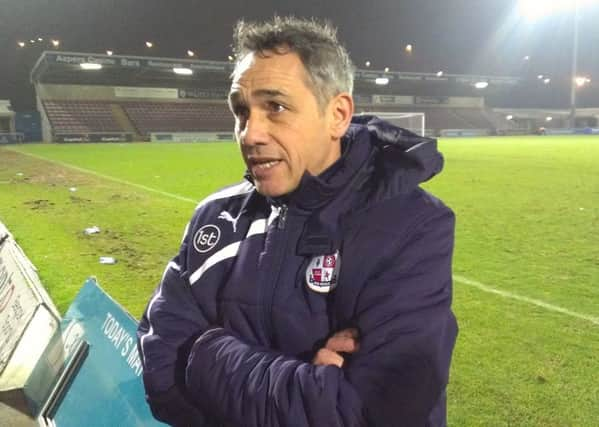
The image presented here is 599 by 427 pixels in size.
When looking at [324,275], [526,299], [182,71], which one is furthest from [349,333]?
[182,71]

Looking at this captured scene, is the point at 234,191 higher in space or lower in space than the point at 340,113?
lower

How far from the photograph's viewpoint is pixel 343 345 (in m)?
1.24

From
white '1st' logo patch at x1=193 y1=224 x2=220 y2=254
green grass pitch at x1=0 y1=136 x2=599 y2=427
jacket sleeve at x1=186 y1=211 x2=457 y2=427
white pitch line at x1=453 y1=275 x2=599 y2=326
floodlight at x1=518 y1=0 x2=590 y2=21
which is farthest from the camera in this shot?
floodlight at x1=518 y1=0 x2=590 y2=21

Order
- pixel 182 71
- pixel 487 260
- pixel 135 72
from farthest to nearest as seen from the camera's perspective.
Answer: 1. pixel 182 71
2. pixel 135 72
3. pixel 487 260

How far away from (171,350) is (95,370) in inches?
44.8

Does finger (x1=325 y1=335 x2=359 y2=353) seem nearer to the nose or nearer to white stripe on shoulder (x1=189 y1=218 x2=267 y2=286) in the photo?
white stripe on shoulder (x1=189 y1=218 x2=267 y2=286)

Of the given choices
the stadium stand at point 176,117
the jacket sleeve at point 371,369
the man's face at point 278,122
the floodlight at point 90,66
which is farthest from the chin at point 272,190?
the stadium stand at point 176,117

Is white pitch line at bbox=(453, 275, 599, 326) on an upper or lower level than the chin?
lower

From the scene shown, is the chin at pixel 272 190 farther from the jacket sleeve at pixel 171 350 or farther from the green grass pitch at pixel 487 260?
the green grass pitch at pixel 487 260

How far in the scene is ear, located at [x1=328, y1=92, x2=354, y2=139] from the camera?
1.39 m

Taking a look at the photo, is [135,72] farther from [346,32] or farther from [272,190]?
[272,190]

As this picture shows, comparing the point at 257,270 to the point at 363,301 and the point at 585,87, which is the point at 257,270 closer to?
the point at 363,301

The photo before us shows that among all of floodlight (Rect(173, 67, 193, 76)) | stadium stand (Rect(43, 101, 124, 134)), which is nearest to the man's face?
stadium stand (Rect(43, 101, 124, 134))

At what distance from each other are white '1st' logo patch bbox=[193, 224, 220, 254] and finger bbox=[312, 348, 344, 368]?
1.47 ft
